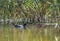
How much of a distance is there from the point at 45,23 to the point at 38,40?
350 cm

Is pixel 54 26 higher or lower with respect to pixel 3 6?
lower

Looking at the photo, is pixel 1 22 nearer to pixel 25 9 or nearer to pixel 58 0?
pixel 25 9

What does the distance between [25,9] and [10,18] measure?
0.72 metres

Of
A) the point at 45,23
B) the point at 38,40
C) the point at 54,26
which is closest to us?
the point at 38,40

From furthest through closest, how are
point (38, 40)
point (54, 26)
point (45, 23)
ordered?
point (45, 23) → point (54, 26) → point (38, 40)

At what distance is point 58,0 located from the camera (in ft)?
31.3

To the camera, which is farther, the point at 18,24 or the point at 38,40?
the point at 18,24

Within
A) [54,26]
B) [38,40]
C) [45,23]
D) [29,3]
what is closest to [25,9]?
[29,3]

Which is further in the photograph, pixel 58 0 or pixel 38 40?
pixel 58 0

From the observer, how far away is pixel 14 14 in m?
9.82

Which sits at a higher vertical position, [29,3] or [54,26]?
[29,3]

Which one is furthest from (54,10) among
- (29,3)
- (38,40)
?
(38,40)

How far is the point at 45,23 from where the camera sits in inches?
368

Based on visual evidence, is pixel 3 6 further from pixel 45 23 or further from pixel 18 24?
pixel 45 23
